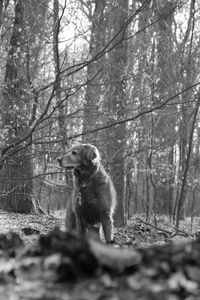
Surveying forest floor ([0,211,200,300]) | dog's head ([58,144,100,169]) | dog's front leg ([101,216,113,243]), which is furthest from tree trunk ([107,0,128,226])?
forest floor ([0,211,200,300])

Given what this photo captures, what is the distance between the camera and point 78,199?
6.92 metres

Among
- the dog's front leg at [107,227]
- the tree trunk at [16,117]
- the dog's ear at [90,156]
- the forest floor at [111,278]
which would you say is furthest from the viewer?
the tree trunk at [16,117]

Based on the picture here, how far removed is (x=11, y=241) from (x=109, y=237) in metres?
4.04

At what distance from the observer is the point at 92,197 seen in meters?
6.94

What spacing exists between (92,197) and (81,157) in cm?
71

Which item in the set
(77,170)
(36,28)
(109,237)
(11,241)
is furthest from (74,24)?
(11,241)

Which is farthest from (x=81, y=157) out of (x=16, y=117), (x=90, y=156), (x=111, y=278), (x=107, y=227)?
(x=111, y=278)

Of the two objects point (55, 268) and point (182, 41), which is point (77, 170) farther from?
point (182, 41)

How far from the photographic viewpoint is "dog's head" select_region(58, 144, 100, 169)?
7.19 meters

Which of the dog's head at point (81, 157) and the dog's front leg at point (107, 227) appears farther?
the dog's head at point (81, 157)

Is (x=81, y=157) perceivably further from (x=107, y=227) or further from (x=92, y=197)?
(x=107, y=227)

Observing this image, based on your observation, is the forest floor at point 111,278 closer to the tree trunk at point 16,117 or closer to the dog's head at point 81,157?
the dog's head at point 81,157

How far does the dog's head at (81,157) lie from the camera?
23.6 feet

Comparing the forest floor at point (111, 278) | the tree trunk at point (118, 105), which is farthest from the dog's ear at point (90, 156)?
the forest floor at point (111, 278)
